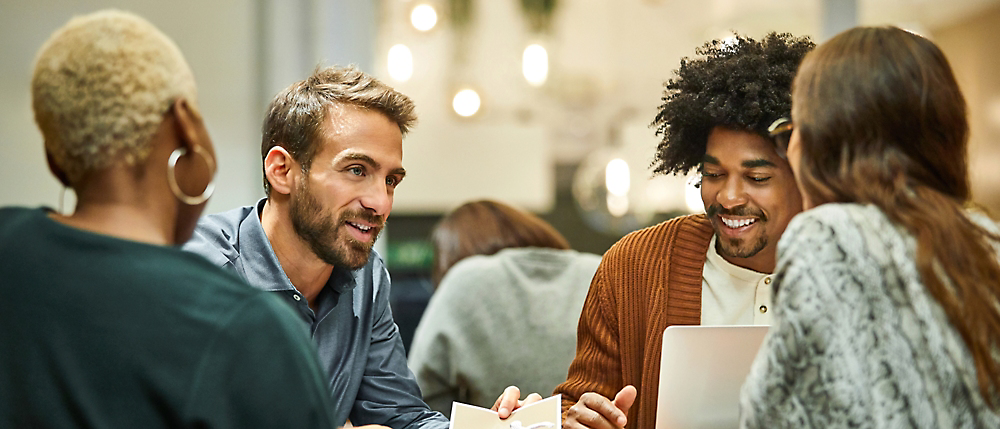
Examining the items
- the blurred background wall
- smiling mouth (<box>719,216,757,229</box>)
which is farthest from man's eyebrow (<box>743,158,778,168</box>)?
the blurred background wall

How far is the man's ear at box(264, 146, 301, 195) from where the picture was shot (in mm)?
1816

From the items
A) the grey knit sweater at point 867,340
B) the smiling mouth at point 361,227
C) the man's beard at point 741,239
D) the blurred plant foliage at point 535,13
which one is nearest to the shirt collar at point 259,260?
the smiling mouth at point 361,227

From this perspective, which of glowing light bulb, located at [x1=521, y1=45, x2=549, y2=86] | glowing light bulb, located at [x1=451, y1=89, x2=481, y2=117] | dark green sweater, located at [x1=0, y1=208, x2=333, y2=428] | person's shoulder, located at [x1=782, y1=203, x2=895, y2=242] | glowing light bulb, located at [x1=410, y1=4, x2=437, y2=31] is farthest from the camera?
glowing light bulb, located at [x1=521, y1=45, x2=549, y2=86]

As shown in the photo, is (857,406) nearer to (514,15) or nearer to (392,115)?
(392,115)

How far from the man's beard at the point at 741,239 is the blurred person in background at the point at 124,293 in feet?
3.19

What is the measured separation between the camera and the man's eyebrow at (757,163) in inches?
66.2

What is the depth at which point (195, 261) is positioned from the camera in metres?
1.01

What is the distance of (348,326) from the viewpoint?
72.9 inches

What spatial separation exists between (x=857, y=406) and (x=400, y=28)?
3.89m

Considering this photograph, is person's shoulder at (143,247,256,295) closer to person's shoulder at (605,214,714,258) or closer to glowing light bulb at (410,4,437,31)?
person's shoulder at (605,214,714,258)

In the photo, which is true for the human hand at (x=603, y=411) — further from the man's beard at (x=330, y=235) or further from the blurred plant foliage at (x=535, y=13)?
the blurred plant foliage at (x=535, y=13)

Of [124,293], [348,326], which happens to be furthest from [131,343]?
[348,326]

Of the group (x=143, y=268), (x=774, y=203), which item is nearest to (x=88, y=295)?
(x=143, y=268)

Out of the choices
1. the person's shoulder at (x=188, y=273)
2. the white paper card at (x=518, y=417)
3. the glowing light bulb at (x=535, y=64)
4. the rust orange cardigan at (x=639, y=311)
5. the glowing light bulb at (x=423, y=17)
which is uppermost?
the glowing light bulb at (x=423, y=17)
